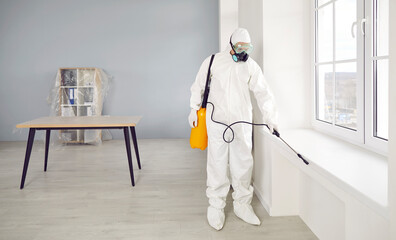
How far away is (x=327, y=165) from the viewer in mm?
1774

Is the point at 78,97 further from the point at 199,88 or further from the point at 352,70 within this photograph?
the point at 352,70

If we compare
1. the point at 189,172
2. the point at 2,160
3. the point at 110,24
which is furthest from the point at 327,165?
the point at 110,24

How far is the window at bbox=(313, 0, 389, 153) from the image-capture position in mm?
2041

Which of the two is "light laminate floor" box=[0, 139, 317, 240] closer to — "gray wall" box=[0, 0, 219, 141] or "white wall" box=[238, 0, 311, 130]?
"white wall" box=[238, 0, 311, 130]

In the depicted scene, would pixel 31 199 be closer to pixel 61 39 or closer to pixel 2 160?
pixel 2 160

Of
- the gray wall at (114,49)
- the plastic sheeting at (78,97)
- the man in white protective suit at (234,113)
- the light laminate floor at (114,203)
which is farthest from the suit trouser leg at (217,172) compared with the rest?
the gray wall at (114,49)

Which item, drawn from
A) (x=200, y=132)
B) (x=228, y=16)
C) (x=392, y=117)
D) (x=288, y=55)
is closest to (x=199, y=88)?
(x=200, y=132)

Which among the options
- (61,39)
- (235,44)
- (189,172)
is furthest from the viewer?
(61,39)

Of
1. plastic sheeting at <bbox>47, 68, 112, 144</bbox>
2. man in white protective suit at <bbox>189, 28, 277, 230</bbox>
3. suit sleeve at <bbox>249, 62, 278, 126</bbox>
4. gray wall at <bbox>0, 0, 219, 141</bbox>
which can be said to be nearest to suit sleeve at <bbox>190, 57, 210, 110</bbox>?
man in white protective suit at <bbox>189, 28, 277, 230</bbox>

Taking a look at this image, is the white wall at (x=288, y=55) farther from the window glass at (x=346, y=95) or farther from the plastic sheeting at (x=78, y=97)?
the plastic sheeting at (x=78, y=97)

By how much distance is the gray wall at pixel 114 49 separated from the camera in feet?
21.4

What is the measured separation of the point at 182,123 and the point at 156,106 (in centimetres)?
54

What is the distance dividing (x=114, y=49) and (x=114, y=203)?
3.98m

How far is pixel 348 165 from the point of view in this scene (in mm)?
1776
